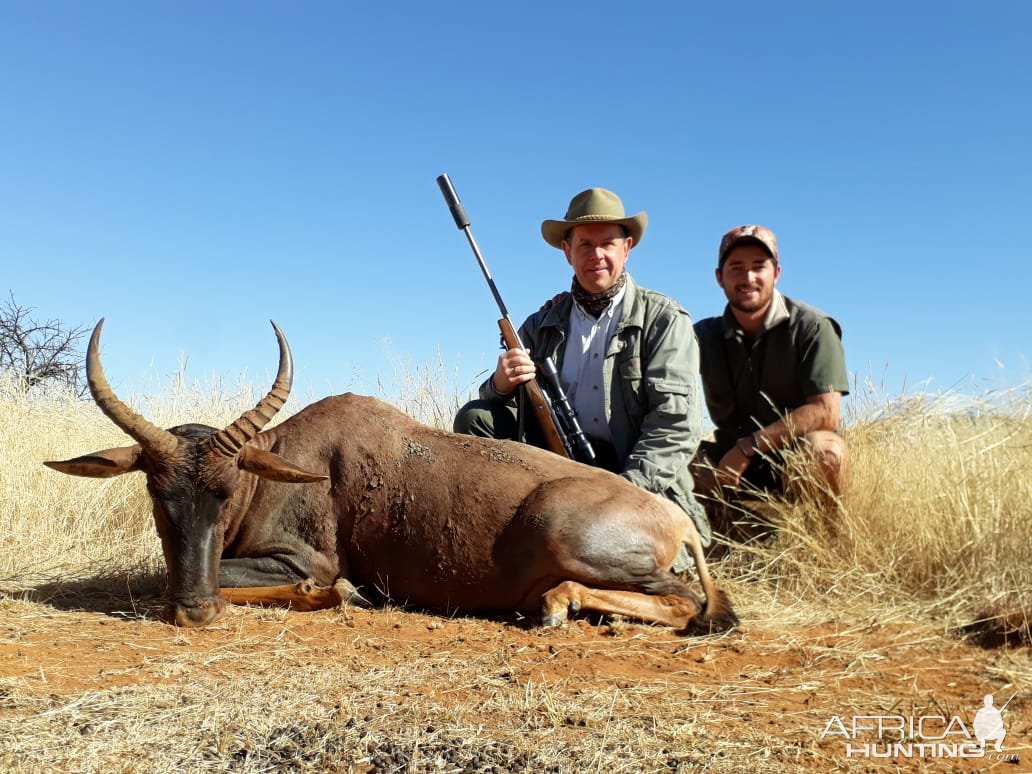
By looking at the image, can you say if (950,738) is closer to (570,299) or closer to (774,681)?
(774,681)

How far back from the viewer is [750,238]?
7.16 meters

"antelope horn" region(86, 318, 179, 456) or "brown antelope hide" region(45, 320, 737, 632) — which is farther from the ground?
"antelope horn" region(86, 318, 179, 456)

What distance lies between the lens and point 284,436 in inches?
221

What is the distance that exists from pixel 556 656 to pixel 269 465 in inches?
73.9

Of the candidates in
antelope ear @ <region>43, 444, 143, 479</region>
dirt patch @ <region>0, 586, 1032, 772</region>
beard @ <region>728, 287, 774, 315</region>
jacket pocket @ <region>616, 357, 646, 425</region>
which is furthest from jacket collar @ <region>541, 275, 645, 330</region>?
antelope ear @ <region>43, 444, 143, 479</region>

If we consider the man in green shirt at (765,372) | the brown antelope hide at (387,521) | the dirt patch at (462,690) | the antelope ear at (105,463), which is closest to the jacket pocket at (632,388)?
the man in green shirt at (765,372)

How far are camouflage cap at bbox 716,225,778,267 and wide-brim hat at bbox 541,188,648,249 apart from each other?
0.83 metres

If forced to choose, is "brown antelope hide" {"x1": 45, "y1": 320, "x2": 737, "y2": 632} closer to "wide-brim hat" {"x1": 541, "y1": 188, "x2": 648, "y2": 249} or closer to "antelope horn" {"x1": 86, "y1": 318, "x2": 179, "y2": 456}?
"antelope horn" {"x1": 86, "y1": 318, "x2": 179, "y2": 456}

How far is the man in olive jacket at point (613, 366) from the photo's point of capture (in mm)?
6168

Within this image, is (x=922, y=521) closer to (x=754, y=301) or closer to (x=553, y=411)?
(x=754, y=301)

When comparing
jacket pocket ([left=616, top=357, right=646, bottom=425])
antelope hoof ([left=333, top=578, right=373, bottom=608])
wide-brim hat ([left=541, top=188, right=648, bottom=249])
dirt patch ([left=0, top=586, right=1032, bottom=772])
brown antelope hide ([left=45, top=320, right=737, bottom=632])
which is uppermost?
wide-brim hat ([left=541, top=188, right=648, bottom=249])

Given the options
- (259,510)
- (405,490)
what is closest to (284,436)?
(259,510)

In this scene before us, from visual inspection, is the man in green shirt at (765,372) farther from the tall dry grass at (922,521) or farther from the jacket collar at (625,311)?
the jacket collar at (625,311)

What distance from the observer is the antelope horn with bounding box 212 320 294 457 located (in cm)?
495
